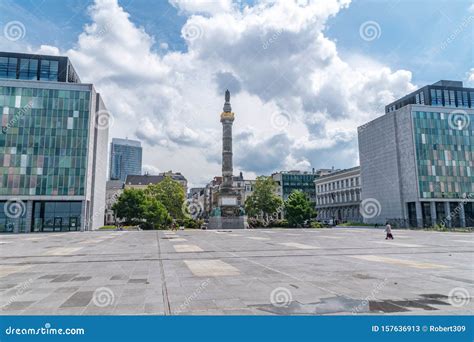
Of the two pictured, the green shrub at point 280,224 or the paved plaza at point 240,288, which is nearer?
the paved plaza at point 240,288

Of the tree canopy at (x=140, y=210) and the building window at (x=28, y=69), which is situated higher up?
the building window at (x=28, y=69)

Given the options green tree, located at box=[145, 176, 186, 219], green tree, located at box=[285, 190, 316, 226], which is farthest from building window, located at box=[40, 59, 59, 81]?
green tree, located at box=[285, 190, 316, 226]

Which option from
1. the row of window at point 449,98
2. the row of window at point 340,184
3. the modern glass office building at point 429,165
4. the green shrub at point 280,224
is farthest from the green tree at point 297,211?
the row of window at point 449,98

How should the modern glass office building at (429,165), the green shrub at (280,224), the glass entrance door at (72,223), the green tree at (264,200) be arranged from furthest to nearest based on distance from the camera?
1. the green tree at (264,200)
2. the green shrub at (280,224)
3. the modern glass office building at (429,165)
4. the glass entrance door at (72,223)

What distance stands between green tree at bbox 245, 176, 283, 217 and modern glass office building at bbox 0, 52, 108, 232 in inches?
1520

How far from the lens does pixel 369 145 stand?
267 ft

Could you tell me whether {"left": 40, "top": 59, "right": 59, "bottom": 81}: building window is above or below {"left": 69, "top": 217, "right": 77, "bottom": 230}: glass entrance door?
above

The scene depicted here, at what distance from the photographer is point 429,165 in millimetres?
66250

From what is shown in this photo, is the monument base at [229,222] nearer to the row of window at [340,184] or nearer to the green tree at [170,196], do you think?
the green tree at [170,196]

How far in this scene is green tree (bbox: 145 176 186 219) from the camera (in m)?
82.3

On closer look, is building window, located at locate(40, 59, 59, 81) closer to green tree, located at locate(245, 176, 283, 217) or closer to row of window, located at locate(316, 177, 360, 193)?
green tree, located at locate(245, 176, 283, 217)

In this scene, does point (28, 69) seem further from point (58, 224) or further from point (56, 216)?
point (58, 224)

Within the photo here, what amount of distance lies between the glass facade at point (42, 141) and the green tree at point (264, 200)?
40955 mm

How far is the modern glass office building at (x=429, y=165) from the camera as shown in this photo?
6581 centimetres
